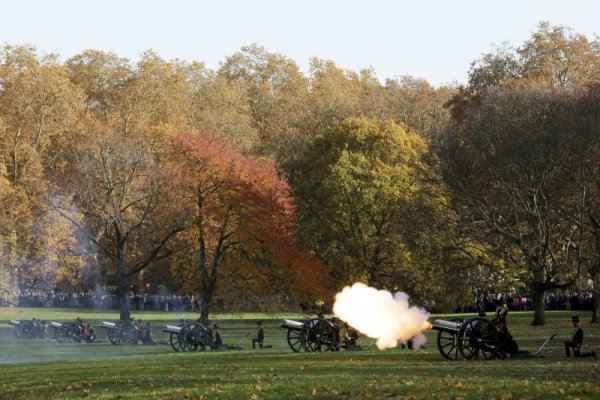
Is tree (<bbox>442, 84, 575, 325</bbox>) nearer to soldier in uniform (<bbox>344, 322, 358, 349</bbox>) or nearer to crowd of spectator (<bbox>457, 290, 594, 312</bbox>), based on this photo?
soldier in uniform (<bbox>344, 322, 358, 349</bbox>)

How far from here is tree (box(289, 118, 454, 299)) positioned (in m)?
61.5

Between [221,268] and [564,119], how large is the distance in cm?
2383

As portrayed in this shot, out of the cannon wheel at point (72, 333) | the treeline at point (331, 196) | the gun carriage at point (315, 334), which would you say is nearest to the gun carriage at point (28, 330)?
the cannon wheel at point (72, 333)

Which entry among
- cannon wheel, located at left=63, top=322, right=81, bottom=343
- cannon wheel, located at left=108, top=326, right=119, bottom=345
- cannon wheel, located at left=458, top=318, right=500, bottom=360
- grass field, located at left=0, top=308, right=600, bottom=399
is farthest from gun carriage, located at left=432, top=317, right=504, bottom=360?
cannon wheel, located at left=63, top=322, right=81, bottom=343

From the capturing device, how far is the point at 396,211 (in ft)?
211

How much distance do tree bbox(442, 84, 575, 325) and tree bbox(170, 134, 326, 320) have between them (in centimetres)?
1188

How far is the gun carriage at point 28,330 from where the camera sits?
208 ft

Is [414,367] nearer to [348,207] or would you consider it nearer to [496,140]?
[496,140]

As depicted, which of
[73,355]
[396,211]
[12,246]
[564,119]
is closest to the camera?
[73,355]

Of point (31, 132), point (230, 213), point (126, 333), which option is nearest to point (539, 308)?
point (230, 213)

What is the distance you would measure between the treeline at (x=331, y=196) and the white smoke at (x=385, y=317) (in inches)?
609

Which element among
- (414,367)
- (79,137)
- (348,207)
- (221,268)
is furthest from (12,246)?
(414,367)

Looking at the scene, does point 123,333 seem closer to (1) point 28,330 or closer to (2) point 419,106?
(1) point 28,330

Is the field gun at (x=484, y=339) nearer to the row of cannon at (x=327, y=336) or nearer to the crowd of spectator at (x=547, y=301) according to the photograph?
the row of cannon at (x=327, y=336)
